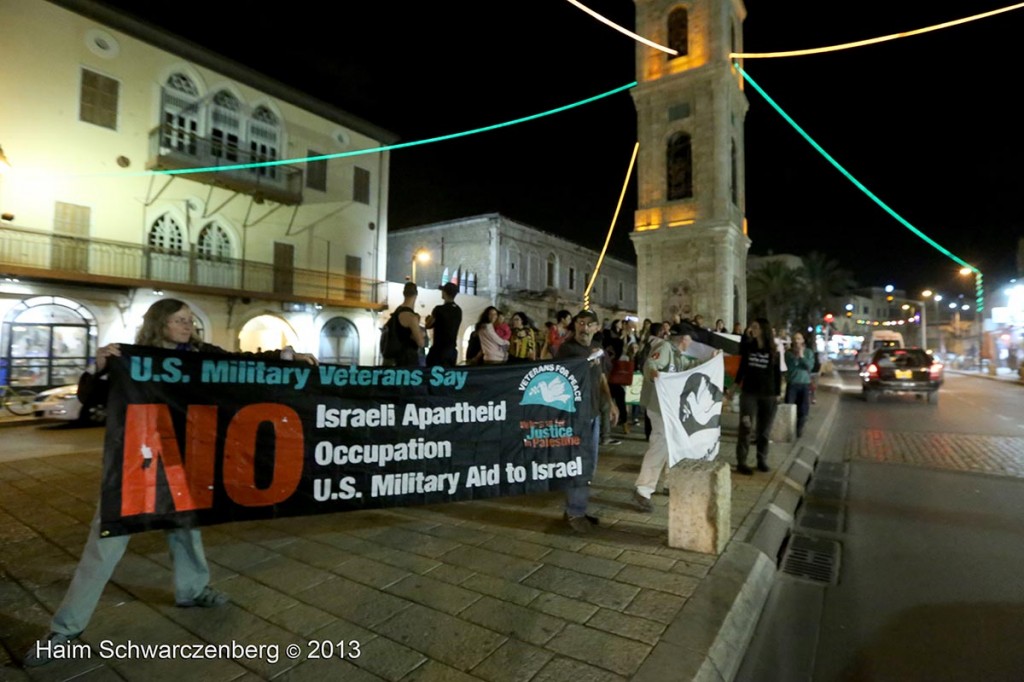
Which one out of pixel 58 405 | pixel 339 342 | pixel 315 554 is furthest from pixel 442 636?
pixel 339 342

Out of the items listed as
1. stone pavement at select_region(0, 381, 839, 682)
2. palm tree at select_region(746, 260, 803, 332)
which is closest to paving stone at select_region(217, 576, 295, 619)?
stone pavement at select_region(0, 381, 839, 682)

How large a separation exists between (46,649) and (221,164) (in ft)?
62.3

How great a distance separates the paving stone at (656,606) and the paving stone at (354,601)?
1.37 m

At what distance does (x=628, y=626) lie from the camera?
3.00 meters

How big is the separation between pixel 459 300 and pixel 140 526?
927 inches

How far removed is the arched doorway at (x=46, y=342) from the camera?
14.2 metres

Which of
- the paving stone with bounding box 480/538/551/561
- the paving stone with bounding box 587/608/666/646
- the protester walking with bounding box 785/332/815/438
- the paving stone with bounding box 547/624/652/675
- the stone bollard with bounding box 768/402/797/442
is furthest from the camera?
the protester walking with bounding box 785/332/815/438

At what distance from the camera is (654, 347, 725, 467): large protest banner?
5012mm

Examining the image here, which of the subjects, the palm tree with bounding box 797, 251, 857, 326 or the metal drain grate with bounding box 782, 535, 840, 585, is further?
the palm tree with bounding box 797, 251, 857, 326

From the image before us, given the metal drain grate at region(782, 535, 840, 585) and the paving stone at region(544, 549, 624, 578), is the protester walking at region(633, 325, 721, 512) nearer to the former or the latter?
the metal drain grate at region(782, 535, 840, 585)

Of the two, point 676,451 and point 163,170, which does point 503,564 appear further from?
point 163,170

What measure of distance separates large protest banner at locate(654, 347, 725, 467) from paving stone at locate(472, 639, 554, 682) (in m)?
2.47

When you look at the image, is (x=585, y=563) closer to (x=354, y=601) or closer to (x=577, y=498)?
(x=577, y=498)

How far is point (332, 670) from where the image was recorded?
260 centimetres
